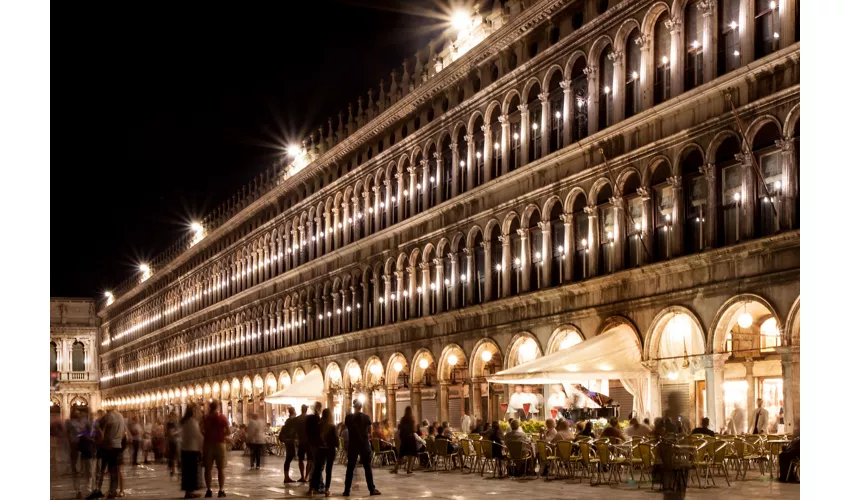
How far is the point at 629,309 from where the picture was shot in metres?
28.5

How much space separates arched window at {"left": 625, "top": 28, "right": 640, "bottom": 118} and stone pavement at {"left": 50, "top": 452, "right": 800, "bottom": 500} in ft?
33.1

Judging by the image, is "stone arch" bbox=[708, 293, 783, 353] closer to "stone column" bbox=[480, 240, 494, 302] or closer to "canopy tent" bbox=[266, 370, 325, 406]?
"stone column" bbox=[480, 240, 494, 302]

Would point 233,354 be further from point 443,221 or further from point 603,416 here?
point 603,416

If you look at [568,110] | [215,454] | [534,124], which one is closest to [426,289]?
[534,124]

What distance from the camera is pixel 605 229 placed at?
3006 cm

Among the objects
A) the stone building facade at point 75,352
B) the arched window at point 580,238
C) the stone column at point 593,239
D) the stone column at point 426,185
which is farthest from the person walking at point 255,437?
the stone building facade at point 75,352

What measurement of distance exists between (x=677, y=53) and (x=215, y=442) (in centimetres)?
1399

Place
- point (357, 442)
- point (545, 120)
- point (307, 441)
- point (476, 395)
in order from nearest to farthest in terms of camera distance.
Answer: point (357, 442) < point (307, 441) < point (545, 120) < point (476, 395)

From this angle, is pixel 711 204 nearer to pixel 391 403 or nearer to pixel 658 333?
pixel 658 333

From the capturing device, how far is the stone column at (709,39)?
25.6 metres

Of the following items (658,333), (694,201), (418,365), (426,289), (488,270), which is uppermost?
(694,201)

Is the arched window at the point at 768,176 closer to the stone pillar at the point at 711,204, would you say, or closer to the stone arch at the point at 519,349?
the stone pillar at the point at 711,204

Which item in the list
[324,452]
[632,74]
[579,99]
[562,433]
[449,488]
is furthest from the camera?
[579,99]

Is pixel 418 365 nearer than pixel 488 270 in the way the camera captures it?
No
